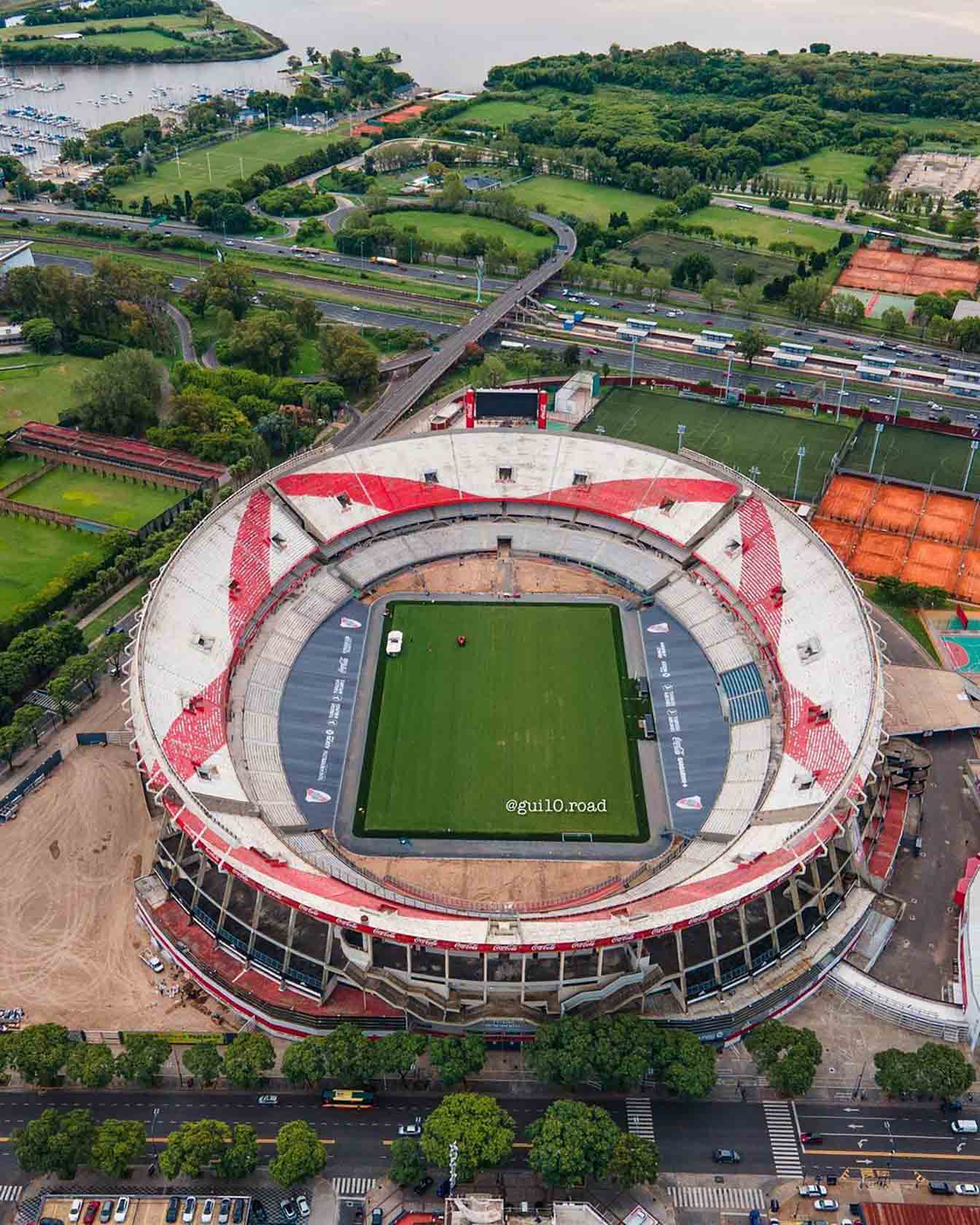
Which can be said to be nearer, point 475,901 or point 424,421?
point 475,901

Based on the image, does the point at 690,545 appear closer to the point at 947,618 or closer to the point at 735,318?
the point at 947,618

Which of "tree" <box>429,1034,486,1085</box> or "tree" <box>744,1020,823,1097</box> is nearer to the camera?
"tree" <box>429,1034,486,1085</box>

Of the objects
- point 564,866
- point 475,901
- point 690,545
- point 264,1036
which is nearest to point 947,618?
point 690,545

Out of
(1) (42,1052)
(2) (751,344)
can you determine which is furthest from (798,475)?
(1) (42,1052)

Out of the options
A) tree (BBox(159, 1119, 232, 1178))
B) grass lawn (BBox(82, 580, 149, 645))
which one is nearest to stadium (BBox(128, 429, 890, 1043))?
tree (BBox(159, 1119, 232, 1178))

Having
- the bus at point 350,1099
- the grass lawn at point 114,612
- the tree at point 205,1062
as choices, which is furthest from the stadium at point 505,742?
the grass lawn at point 114,612

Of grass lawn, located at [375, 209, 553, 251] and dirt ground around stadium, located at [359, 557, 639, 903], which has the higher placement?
grass lawn, located at [375, 209, 553, 251]

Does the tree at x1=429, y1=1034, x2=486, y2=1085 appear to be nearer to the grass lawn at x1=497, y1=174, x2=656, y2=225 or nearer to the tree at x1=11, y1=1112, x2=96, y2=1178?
the tree at x1=11, y1=1112, x2=96, y2=1178
